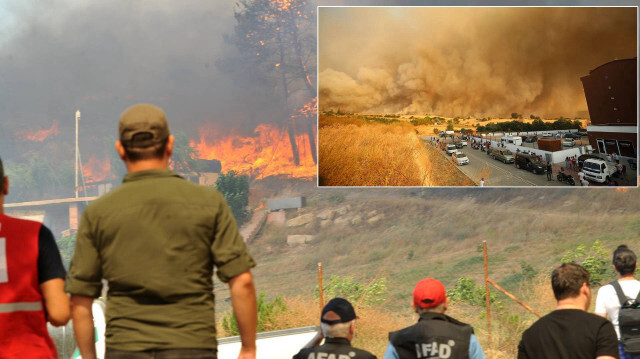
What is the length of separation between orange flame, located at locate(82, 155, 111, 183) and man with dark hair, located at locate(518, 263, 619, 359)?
18873mm

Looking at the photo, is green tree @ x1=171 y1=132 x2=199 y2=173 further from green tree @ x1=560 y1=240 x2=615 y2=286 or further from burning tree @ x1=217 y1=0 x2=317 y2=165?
green tree @ x1=560 y1=240 x2=615 y2=286

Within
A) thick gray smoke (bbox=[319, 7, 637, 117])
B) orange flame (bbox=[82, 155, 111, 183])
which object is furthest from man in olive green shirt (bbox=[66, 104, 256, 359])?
orange flame (bbox=[82, 155, 111, 183])

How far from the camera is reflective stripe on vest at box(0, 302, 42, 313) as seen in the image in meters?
2.70

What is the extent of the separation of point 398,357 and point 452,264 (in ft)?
57.4

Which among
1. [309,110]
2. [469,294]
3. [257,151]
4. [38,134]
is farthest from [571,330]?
[38,134]

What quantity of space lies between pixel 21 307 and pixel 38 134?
19.5 m

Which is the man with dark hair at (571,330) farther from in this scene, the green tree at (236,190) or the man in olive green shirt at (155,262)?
the green tree at (236,190)

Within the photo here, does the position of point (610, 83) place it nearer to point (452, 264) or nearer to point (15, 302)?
point (452, 264)

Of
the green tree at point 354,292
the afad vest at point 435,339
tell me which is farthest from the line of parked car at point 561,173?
the afad vest at point 435,339

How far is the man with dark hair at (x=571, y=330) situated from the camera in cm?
331

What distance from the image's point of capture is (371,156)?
648 inches

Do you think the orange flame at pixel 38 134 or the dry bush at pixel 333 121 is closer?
the dry bush at pixel 333 121

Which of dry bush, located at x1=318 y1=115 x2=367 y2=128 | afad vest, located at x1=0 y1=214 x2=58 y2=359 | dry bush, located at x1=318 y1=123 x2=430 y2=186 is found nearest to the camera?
afad vest, located at x1=0 y1=214 x2=58 y2=359

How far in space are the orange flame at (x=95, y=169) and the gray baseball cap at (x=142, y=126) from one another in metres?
19.1
